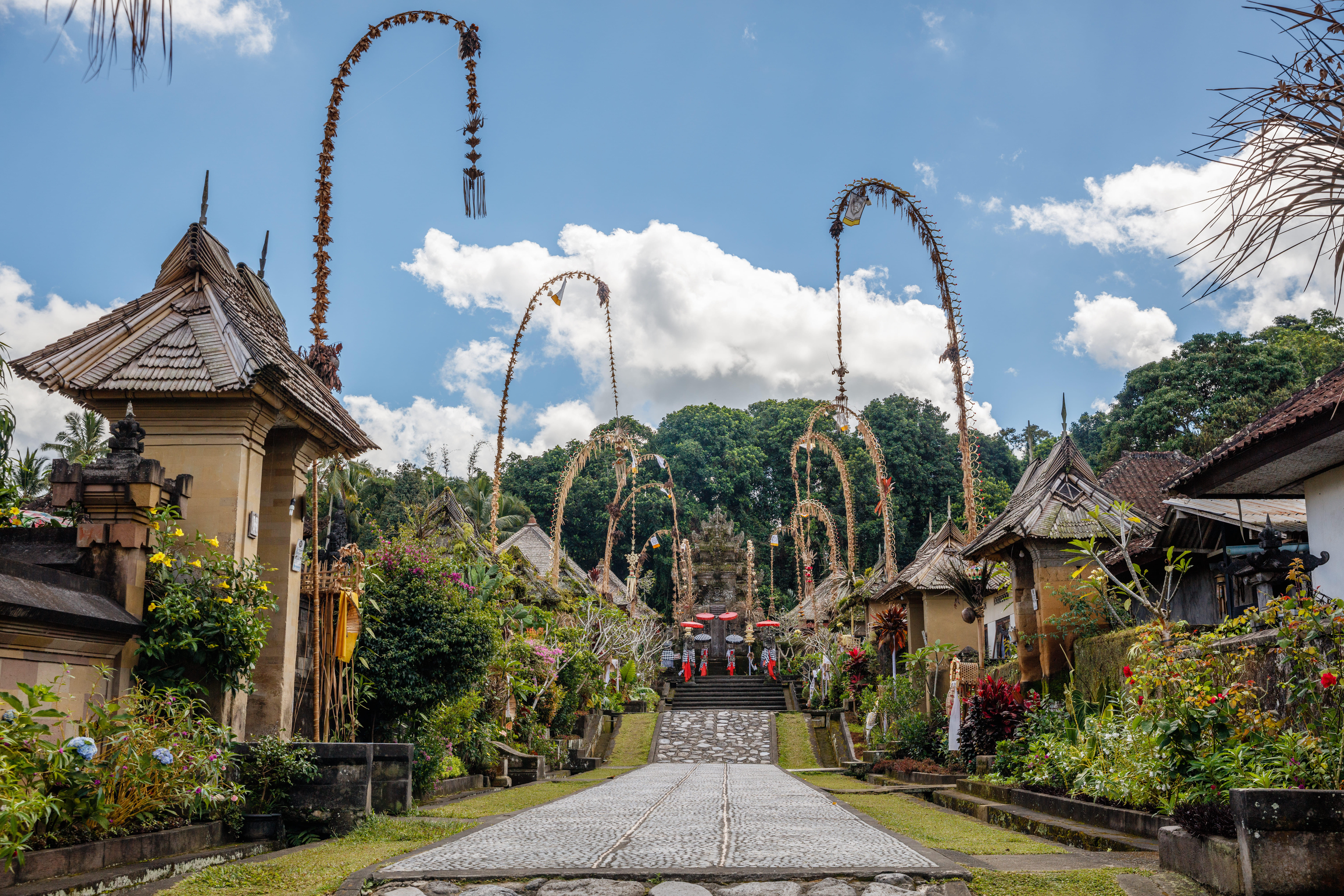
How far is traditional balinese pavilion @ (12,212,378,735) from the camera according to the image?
7895mm

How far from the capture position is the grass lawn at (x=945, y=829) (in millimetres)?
6582

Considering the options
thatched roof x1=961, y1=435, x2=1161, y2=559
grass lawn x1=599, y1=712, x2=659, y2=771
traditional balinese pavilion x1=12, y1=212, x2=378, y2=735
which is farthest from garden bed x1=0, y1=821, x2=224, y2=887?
grass lawn x1=599, y1=712, x2=659, y2=771

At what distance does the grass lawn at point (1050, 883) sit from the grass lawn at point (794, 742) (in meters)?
15.6

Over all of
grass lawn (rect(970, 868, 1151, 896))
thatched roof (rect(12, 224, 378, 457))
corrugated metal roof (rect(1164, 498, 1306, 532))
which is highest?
thatched roof (rect(12, 224, 378, 457))

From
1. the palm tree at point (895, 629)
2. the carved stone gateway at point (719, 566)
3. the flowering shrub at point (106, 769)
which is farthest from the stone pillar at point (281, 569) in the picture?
the carved stone gateway at point (719, 566)

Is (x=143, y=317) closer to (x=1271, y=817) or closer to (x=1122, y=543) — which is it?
(x=1271, y=817)

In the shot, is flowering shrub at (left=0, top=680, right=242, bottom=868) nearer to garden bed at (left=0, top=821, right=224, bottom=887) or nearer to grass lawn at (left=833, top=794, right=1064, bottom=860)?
garden bed at (left=0, top=821, right=224, bottom=887)

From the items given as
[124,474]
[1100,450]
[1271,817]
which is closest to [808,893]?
[1271,817]

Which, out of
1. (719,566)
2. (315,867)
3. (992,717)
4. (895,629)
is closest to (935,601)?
(895,629)

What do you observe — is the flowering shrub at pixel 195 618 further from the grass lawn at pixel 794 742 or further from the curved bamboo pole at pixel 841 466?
the curved bamboo pole at pixel 841 466

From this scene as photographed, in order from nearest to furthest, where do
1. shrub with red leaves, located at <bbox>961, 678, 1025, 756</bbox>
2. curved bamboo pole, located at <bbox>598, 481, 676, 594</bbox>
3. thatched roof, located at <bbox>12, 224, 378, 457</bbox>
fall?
thatched roof, located at <bbox>12, 224, 378, 457</bbox>, shrub with red leaves, located at <bbox>961, 678, 1025, 756</bbox>, curved bamboo pole, located at <bbox>598, 481, 676, 594</bbox>

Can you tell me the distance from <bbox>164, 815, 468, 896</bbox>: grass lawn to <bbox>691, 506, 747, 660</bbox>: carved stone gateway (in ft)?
142

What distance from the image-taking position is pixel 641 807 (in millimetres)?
9422

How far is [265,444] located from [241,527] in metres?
1.42
